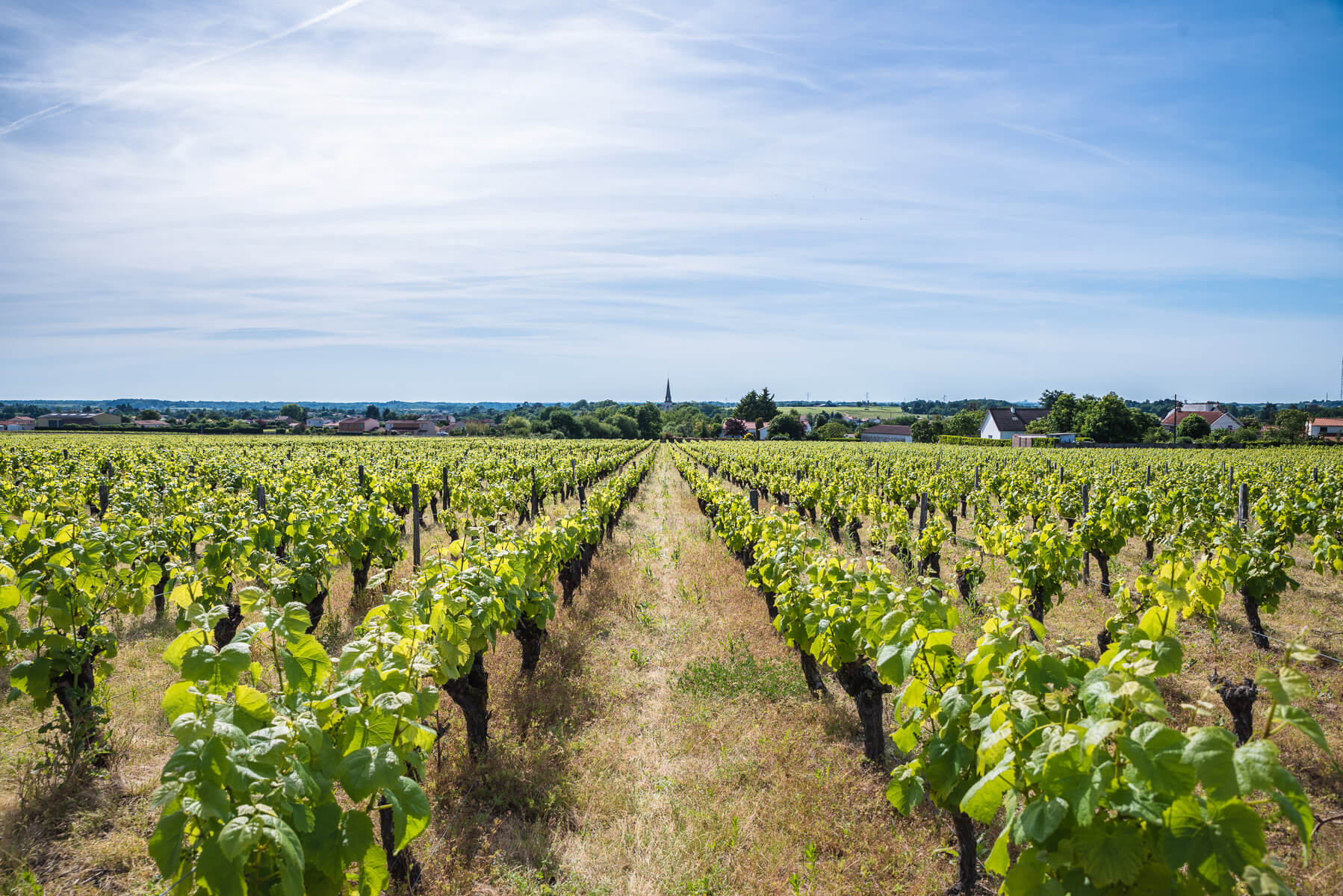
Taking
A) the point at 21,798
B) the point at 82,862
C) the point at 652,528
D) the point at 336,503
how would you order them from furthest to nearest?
the point at 652,528, the point at 336,503, the point at 21,798, the point at 82,862

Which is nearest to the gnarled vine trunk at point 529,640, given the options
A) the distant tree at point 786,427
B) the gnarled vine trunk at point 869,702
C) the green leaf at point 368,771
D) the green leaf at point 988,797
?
the gnarled vine trunk at point 869,702

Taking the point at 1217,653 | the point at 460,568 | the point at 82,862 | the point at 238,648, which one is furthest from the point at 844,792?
the point at 1217,653

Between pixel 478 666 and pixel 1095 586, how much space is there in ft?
34.8

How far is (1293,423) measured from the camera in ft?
209

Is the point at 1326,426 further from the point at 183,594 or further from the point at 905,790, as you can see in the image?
the point at 183,594

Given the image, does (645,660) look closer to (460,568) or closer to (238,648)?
(460,568)

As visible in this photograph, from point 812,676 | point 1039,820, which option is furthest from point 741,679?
point 1039,820

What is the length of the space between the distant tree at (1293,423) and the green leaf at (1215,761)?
251 ft

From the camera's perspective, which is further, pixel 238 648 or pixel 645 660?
pixel 645 660

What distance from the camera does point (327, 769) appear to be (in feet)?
9.80

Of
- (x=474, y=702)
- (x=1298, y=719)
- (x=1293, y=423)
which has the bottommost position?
(x=474, y=702)

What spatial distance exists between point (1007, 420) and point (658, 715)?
89.3m

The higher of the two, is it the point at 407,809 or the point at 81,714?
the point at 407,809

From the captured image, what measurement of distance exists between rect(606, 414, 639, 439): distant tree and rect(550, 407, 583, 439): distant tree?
7580 millimetres
